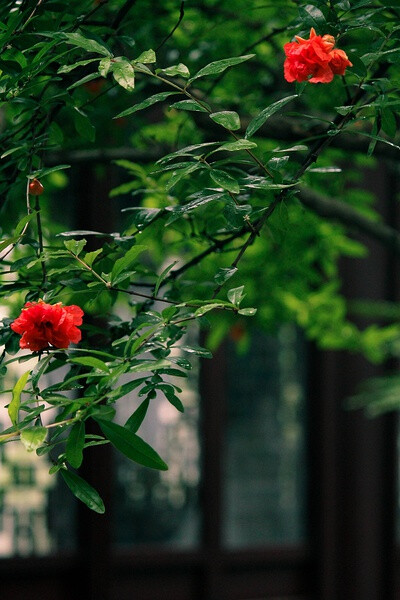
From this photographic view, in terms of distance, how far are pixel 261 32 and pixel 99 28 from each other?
1.38 metres

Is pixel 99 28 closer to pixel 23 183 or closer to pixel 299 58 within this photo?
pixel 23 183

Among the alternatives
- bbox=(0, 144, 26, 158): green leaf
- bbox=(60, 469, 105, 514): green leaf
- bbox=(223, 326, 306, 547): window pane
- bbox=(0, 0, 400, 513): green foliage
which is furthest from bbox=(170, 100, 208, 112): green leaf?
bbox=(223, 326, 306, 547): window pane

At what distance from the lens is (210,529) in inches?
199

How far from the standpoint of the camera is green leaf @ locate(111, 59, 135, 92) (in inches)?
53.1

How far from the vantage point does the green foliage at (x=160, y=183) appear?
1.34 meters

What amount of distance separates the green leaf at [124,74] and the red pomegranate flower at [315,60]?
0.24 metres

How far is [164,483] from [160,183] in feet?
9.68

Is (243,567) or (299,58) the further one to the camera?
(243,567)

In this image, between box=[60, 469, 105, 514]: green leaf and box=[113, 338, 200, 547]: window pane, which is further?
box=[113, 338, 200, 547]: window pane

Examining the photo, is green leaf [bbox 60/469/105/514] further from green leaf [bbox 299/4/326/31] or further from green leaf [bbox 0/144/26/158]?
green leaf [bbox 299/4/326/31]

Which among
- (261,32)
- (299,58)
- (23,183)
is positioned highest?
(261,32)

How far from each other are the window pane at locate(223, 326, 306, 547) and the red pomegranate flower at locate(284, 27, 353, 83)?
3939mm

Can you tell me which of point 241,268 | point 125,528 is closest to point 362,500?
point 125,528

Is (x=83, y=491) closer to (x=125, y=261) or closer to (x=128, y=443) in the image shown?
(x=128, y=443)
